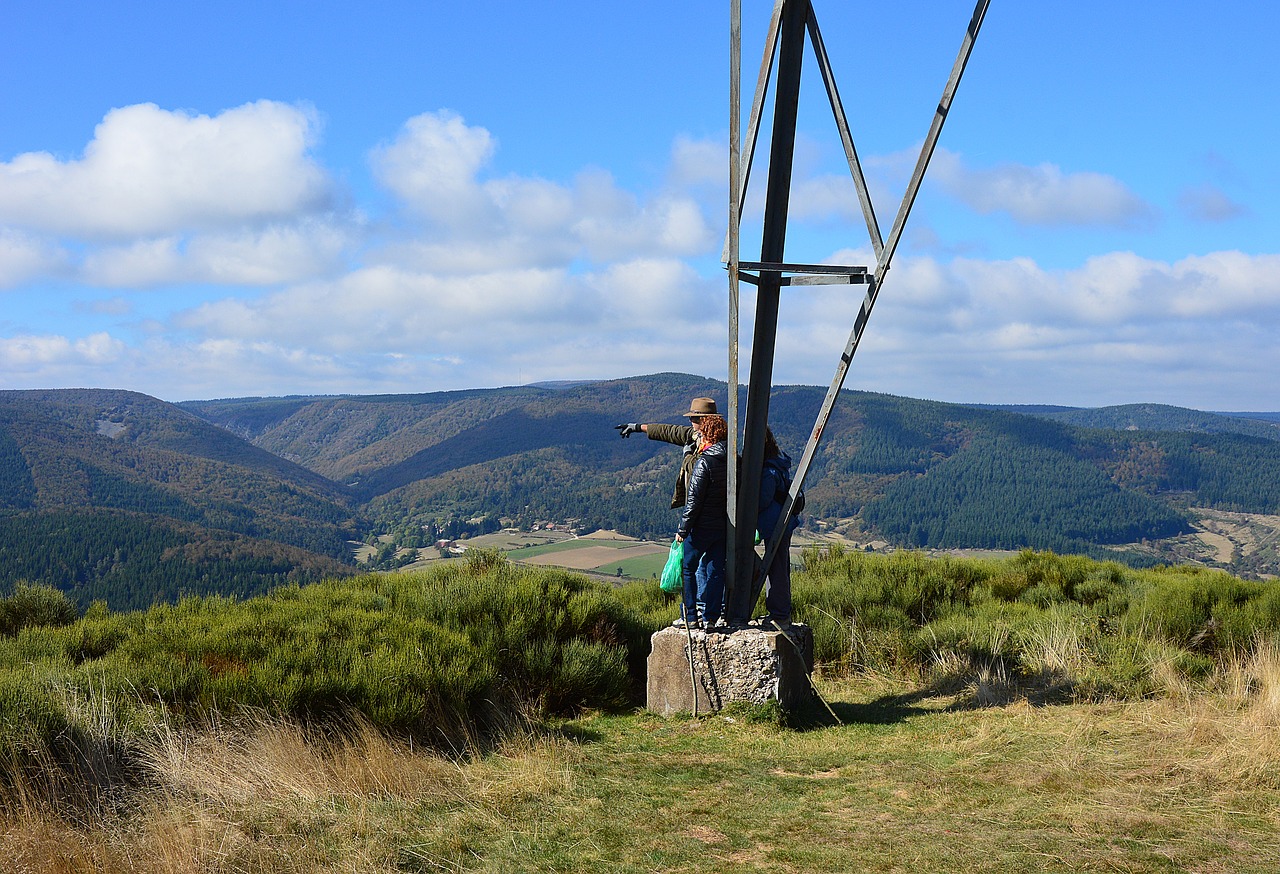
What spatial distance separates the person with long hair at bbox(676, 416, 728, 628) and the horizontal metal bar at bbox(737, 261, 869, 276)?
1.33m

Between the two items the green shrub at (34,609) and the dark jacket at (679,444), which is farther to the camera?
the green shrub at (34,609)

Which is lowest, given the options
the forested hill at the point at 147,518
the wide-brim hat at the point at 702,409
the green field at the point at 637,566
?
the forested hill at the point at 147,518

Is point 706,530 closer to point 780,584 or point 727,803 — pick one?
point 780,584

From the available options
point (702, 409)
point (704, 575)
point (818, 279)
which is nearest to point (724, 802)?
point (704, 575)

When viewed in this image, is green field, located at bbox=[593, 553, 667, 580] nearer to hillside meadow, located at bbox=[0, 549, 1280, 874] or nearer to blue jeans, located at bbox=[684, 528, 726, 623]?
hillside meadow, located at bbox=[0, 549, 1280, 874]

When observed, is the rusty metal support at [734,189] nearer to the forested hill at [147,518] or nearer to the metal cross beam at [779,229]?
the metal cross beam at [779,229]

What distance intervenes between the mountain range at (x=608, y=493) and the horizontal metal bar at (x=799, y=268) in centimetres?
6149

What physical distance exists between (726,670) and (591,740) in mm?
1156

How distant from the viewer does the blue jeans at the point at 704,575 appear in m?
6.87

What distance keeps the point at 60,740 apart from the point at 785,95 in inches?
229

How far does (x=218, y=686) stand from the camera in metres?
5.33

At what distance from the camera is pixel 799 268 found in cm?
627

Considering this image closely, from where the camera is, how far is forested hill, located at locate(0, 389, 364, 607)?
6562 centimetres

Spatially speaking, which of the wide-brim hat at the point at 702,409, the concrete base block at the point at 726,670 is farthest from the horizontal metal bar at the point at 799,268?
the concrete base block at the point at 726,670
